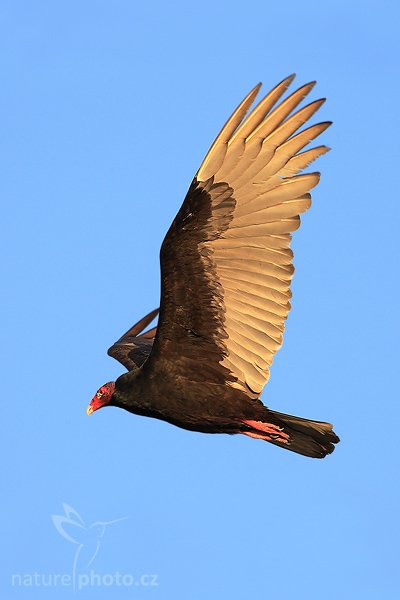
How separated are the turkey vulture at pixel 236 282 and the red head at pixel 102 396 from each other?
28cm

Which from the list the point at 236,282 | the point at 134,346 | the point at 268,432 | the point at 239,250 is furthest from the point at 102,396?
the point at 134,346

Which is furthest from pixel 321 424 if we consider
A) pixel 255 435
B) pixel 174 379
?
pixel 174 379

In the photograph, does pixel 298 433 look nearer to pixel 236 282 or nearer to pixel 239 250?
pixel 236 282

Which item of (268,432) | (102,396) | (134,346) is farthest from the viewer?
(134,346)

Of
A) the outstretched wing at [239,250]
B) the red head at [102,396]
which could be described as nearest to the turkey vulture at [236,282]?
the outstretched wing at [239,250]

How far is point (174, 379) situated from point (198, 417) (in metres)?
0.29

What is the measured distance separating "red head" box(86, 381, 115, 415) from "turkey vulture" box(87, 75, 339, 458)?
284 mm

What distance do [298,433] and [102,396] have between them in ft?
4.52

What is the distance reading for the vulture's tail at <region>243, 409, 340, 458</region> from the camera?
8.82 metres

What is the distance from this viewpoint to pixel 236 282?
28.4 feet

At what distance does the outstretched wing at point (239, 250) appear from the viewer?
8438mm

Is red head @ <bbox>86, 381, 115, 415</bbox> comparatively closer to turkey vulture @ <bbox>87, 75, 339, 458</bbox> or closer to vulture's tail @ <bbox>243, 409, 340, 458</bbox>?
turkey vulture @ <bbox>87, 75, 339, 458</bbox>

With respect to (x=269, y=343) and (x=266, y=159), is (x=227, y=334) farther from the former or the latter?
(x=266, y=159)

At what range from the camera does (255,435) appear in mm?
8914
